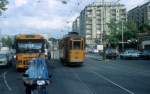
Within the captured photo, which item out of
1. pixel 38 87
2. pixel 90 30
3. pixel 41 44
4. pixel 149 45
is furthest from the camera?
pixel 90 30

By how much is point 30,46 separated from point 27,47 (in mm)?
309

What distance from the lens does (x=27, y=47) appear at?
38406 mm

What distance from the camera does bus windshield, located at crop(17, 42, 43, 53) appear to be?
124 feet

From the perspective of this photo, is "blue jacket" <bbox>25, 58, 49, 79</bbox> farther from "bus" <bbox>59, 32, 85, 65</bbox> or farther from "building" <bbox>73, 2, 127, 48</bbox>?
"building" <bbox>73, 2, 127, 48</bbox>

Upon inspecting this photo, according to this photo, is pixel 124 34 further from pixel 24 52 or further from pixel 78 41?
pixel 24 52

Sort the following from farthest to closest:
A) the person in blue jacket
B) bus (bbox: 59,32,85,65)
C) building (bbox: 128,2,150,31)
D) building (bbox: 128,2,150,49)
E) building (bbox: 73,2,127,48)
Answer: building (bbox: 73,2,127,48)
building (bbox: 128,2,150,31)
building (bbox: 128,2,150,49)
bus (bbox: 59,32,85,65)
the person in blue jacket

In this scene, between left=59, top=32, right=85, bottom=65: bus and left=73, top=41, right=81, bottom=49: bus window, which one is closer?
left=59, top=32, right=85, bottom=65: bus

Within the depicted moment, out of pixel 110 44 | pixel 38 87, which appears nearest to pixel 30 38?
pixel 38 87

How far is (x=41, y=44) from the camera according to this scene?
38.1 metres

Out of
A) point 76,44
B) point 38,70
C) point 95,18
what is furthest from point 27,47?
point 95,18

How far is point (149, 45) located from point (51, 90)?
81.7m

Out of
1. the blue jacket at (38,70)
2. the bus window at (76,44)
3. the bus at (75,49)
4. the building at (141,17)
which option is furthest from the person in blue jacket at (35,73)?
the building at (141,17)

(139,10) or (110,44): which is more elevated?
(139,10)

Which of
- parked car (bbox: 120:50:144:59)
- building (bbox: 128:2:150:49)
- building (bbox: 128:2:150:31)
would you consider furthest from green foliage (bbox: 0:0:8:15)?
building (bbox: 128:2:150:31)
